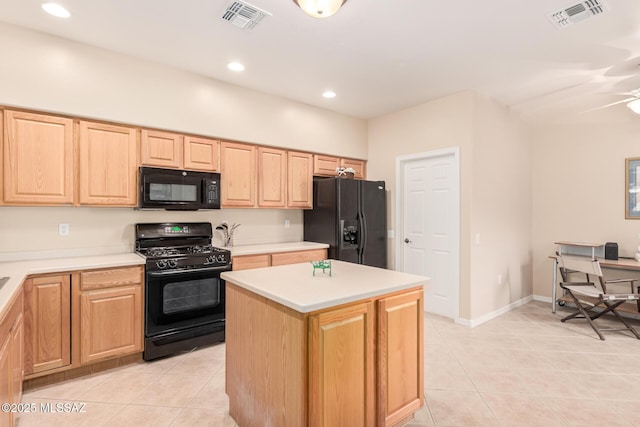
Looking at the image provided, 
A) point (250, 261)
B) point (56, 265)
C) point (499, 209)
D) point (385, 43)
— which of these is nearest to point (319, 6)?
point (385, 43)

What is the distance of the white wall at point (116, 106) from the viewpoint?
104 inches

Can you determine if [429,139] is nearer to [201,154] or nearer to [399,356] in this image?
[201,154]

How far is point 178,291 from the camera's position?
301 centimetres

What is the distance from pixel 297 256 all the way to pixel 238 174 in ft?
3.91

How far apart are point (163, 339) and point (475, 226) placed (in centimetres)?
353

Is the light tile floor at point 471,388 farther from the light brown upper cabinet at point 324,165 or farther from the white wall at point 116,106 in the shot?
the light brown upper cabinet at point 324,165

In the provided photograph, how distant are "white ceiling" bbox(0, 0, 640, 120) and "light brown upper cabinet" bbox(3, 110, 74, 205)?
2.51 feet

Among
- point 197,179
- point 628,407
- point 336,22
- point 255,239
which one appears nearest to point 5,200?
point 197,179

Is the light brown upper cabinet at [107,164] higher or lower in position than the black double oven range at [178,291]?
higher

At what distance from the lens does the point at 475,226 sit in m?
3.85

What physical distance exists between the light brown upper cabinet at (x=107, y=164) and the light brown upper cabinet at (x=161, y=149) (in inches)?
3.4

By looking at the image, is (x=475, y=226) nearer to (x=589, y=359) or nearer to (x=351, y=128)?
(x=589, y=359)

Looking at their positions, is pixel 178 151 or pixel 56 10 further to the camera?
pixel 178 151

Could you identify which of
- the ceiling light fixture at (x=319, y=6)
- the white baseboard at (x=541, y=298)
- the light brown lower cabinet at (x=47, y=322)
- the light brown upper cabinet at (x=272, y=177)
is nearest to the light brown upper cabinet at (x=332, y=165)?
the light brown upper cabinet at (x=272, y=177)
